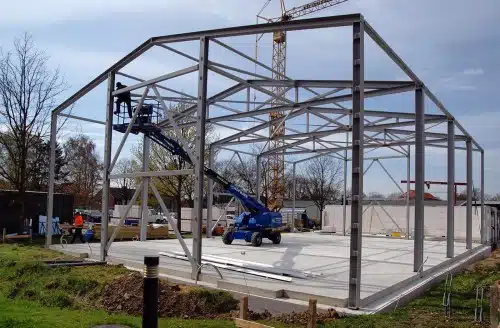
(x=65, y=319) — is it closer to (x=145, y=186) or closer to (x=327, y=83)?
(x=327, y=83)

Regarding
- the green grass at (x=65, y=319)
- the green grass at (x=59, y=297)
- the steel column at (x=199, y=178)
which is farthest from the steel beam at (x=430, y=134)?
the green grass at (x=65, y=319)

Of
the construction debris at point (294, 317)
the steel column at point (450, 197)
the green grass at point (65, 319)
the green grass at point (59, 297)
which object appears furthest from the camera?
the steel column at point (450, 197)

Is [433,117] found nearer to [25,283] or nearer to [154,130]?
[154,130]

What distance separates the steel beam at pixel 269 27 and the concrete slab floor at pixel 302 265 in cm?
594

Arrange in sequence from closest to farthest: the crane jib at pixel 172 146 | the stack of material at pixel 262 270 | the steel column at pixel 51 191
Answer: the stack of material at pixel 262 270 → the crane jib at pixel 172 146 → the steel column at pixel 51 191

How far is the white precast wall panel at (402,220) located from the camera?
30.8 meters

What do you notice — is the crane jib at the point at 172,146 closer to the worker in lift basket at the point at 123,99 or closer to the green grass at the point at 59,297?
the worker in lift basket at the point at 123,99

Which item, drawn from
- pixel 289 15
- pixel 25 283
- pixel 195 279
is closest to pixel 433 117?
pixel 195 279

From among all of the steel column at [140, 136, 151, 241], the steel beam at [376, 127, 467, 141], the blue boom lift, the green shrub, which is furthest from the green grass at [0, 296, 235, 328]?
the steel beam at [376, 127, 467, 141]

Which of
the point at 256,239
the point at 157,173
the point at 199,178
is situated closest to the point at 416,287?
the point at 199,178

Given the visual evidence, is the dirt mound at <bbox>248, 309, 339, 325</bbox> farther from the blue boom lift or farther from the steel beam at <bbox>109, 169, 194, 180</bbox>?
the blue boom lift

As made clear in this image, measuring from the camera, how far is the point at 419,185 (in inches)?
567

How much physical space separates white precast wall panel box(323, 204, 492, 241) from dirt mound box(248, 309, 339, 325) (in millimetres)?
24043

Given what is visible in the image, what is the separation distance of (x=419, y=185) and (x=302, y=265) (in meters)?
4.29
